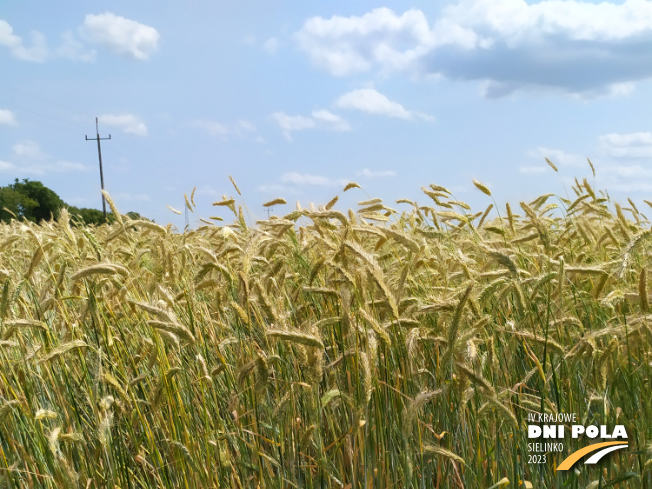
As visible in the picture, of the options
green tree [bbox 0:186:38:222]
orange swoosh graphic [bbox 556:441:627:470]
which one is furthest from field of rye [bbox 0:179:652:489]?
green tree [bbox 0:186:38:222]

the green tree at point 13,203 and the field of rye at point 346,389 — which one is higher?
the green tree at point 13,203

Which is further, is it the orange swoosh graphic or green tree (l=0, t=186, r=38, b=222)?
green tree (l=0, t=186, r=38, b=222)

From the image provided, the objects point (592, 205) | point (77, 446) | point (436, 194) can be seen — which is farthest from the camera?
point (592, 205)

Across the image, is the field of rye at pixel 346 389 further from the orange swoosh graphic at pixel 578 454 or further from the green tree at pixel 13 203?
the green tree at pixel 13 203

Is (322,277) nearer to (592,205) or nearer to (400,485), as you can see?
(400,485)

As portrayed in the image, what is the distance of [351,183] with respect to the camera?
10.8ft

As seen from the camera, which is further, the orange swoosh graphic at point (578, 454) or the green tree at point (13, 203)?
the green tree at point (13, 203)

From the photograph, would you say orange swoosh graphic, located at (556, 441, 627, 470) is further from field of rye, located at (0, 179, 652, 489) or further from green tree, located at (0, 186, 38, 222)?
green tree, located at (0, 186, 38, 222)

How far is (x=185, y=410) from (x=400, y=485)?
0.74m

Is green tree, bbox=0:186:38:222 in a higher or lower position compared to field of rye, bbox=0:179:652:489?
higher

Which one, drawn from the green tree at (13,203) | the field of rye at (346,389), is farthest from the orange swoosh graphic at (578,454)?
the green tree at (13,203)

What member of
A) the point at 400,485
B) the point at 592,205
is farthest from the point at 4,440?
the point at 592,205

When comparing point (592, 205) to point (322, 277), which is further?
point (592, 205)

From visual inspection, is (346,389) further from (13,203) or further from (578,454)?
(13,203)
